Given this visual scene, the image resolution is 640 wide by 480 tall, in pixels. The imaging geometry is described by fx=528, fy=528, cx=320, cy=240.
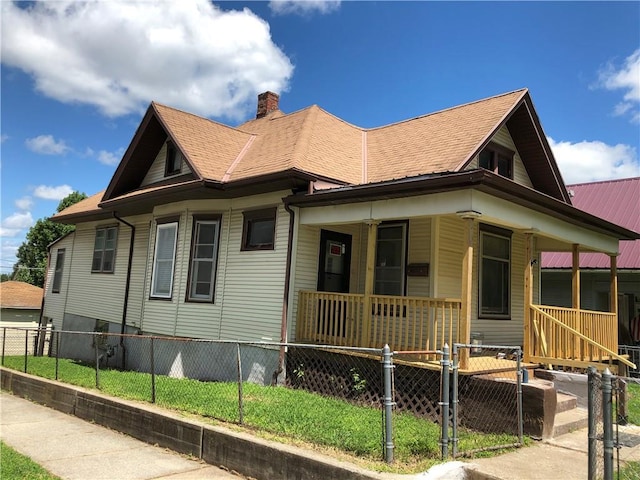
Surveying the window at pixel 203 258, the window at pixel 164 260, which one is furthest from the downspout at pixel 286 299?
the window at pixel 164 260

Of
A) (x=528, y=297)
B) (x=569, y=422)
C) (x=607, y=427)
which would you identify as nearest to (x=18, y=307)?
(x=528, y=297)

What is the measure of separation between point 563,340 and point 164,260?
941 centimetres

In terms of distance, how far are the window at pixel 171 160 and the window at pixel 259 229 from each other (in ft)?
11.9

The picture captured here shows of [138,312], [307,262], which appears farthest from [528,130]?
[138,312]

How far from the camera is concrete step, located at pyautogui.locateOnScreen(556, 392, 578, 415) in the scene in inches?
339

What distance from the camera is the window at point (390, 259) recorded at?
10578 millimetres

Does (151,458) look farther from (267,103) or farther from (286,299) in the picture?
(267,103)

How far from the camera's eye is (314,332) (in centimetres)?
1016

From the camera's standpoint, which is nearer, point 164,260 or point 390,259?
point 390,259

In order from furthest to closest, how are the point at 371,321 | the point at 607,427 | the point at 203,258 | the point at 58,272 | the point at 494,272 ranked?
the point at 58,272 → the point at 203,258 → the point at 494,272 → the point at 371,321 → the point at 607,427

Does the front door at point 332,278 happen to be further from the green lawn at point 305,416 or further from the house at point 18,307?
the house at point 18,307

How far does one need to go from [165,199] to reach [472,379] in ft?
28.8

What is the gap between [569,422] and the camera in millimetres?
7926

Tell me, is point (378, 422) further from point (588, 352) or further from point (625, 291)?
point (625, 291)
